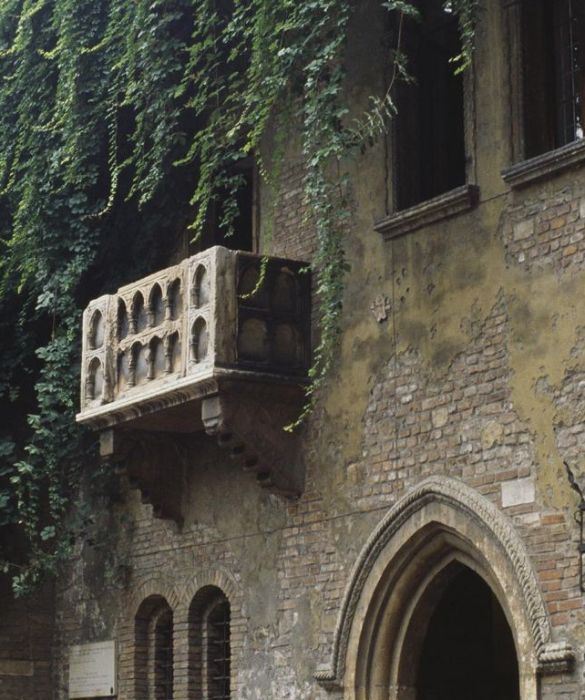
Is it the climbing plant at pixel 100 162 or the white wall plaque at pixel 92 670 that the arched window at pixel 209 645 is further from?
the climbing plant at pixel 100 162

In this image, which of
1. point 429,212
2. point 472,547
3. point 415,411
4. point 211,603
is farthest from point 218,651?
point 429,212

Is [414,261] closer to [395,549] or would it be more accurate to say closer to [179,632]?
[395,549]

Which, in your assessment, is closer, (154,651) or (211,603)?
(211,603)

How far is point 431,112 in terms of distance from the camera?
505 inches

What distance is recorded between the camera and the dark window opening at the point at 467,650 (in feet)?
40.5

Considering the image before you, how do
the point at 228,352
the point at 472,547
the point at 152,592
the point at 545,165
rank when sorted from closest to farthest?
the point at 545,165 < the point at 472,547 < the point at 228,352 < the point at 152,592

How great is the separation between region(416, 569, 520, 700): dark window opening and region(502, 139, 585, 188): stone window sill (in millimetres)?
2856

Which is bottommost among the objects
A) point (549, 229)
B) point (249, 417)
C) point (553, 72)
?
point (249, 417)

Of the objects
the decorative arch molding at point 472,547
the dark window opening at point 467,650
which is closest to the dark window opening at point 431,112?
the decorative arch molding at point 472,547

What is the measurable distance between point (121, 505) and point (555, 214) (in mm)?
5578

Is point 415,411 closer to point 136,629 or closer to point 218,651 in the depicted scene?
point 218,651

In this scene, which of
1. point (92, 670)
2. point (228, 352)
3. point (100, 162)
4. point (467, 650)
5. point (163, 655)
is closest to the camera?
point (228, 352)

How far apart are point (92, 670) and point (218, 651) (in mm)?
1562

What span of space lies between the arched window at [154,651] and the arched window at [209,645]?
0.51 m
